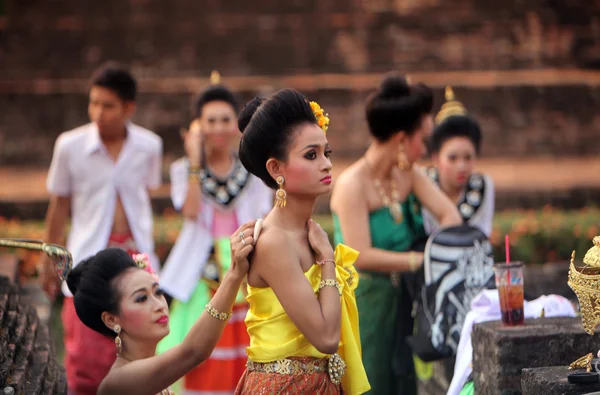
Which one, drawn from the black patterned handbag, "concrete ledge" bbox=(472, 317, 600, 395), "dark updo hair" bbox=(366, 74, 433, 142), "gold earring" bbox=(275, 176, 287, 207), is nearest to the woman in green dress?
"dark updo hair" bbox=(366, 74, 433, 142)

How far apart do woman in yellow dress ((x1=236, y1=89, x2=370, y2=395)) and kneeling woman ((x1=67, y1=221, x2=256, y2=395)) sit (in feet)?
0.33

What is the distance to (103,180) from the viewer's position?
6.22 metres

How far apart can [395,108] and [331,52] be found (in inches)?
276

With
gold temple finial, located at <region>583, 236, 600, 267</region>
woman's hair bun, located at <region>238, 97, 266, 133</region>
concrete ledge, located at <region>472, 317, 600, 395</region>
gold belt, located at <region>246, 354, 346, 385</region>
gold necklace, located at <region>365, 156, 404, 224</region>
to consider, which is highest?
gold necklace, located at <region>365, 156, 404, 224</region>

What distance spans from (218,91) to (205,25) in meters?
5.94

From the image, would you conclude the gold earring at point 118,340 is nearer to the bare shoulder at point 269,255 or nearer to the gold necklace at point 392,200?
the bare shoulder at point 269,255

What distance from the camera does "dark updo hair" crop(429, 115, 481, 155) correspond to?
256 inches

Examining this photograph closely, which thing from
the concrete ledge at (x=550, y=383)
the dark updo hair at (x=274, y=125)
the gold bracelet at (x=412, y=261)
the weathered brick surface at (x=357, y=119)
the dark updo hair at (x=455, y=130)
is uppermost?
the weathered brick surface at (x=357, y=119)

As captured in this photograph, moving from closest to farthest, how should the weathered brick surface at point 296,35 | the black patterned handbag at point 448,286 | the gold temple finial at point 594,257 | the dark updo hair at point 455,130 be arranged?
1. the gold temple finial at point 594,257
2. the black patterned handbag at point 448,286
3. the dark updo hair at point 455,130
4. the weathered brick surface at point 296,35

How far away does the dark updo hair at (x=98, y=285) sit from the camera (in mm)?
3928

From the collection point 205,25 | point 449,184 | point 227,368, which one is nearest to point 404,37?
point 205,25

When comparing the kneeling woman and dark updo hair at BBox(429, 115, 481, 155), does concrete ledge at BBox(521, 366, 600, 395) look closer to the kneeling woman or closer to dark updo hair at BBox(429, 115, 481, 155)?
the kneeling woman

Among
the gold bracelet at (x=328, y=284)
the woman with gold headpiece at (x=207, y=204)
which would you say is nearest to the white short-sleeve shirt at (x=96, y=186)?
the woman with gold headpiece at (x=207, y=204)

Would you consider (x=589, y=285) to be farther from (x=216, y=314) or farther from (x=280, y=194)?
(x=216, y=314)
